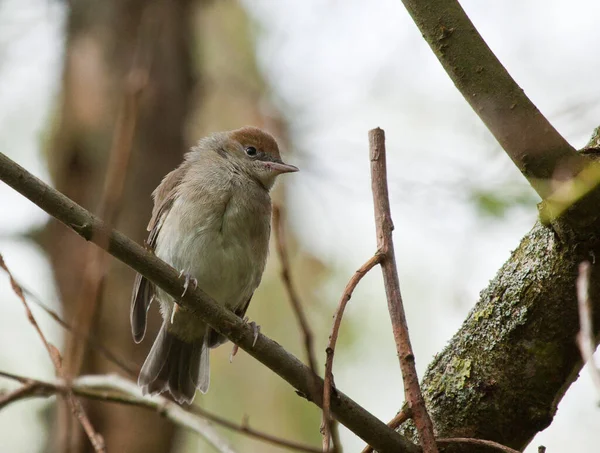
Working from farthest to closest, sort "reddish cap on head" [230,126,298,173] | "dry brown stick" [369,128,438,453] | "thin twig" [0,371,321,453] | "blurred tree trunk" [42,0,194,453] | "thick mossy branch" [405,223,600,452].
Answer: "blurred tree trunk" [42,0,194,453], "reddish cap on head" [230,126,298,173], "thin twig" [0,371,321,453], "thick mossy branch" [405,223,600,452], "dry brown stick" [369,128,438,453]

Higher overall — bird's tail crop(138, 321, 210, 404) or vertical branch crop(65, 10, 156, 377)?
bird's tail crop(138, 321, 210, 404)

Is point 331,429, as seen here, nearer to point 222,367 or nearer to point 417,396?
point 417,396

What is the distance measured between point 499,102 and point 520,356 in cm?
93

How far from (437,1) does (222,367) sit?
5.73m

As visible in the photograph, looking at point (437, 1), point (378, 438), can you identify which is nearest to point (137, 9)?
point (437, 1)

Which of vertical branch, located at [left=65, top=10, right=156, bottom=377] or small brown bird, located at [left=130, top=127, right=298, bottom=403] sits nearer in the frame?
vertical branch, located at [left=65, top=10, right=156, bottom=377]

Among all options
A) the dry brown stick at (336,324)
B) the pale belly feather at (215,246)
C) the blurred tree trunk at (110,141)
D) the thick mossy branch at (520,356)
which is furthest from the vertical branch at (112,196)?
the blurred tree trunk at (110,141)

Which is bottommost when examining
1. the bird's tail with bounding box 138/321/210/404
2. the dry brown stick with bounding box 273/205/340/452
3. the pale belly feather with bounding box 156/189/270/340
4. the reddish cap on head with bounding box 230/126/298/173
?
the dry brown stick with bounding box 273/205/340/452

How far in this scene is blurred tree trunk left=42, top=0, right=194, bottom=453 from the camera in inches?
241

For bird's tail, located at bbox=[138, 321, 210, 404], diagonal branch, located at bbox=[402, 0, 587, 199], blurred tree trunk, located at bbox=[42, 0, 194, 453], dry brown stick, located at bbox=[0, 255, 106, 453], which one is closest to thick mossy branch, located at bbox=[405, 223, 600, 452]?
diagonal branch, located at bbox=[402, 0, 587, 199]

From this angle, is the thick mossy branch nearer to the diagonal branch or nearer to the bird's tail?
the diagonal branch

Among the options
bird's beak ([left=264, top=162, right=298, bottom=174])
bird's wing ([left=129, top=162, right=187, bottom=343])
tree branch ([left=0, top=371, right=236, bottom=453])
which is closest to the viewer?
tree branch ([left=0, top=371, right=236, bottom=453])

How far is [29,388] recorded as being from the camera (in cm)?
276

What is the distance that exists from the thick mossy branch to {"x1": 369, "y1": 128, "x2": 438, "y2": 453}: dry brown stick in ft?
1.24
